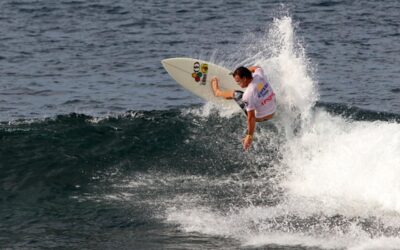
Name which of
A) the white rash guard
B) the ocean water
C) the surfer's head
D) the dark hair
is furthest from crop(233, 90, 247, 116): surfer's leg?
the ocean water

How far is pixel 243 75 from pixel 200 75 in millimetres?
3070

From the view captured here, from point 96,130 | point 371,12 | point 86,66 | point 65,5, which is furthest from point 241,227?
point 65,5

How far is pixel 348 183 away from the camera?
14.9 metres

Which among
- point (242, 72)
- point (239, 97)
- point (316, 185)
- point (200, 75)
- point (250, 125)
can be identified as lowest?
point (316, 185)

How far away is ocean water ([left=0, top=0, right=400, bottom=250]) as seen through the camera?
13.4 m

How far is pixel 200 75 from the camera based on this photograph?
1795 cm

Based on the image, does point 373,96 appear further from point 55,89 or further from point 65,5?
point 65,5

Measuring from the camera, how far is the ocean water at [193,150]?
13.4 metres

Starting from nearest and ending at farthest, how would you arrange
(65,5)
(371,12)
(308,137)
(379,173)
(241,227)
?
(241,227) < (379,173) < (308,137) < (371,12) < (65,5)

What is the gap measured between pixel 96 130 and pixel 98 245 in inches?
219

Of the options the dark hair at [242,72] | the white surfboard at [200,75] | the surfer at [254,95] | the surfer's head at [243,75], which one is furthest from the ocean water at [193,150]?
the dark hair at [242,72]

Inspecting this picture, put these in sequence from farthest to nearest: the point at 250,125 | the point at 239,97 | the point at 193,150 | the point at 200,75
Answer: the point at 200,75 → the point at 193,150 → the point at 239,97 → the point at 250,125

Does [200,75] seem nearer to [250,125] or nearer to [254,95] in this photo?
[254,95]

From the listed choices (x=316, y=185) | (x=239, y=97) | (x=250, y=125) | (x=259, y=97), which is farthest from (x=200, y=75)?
(x=316, y=185)
